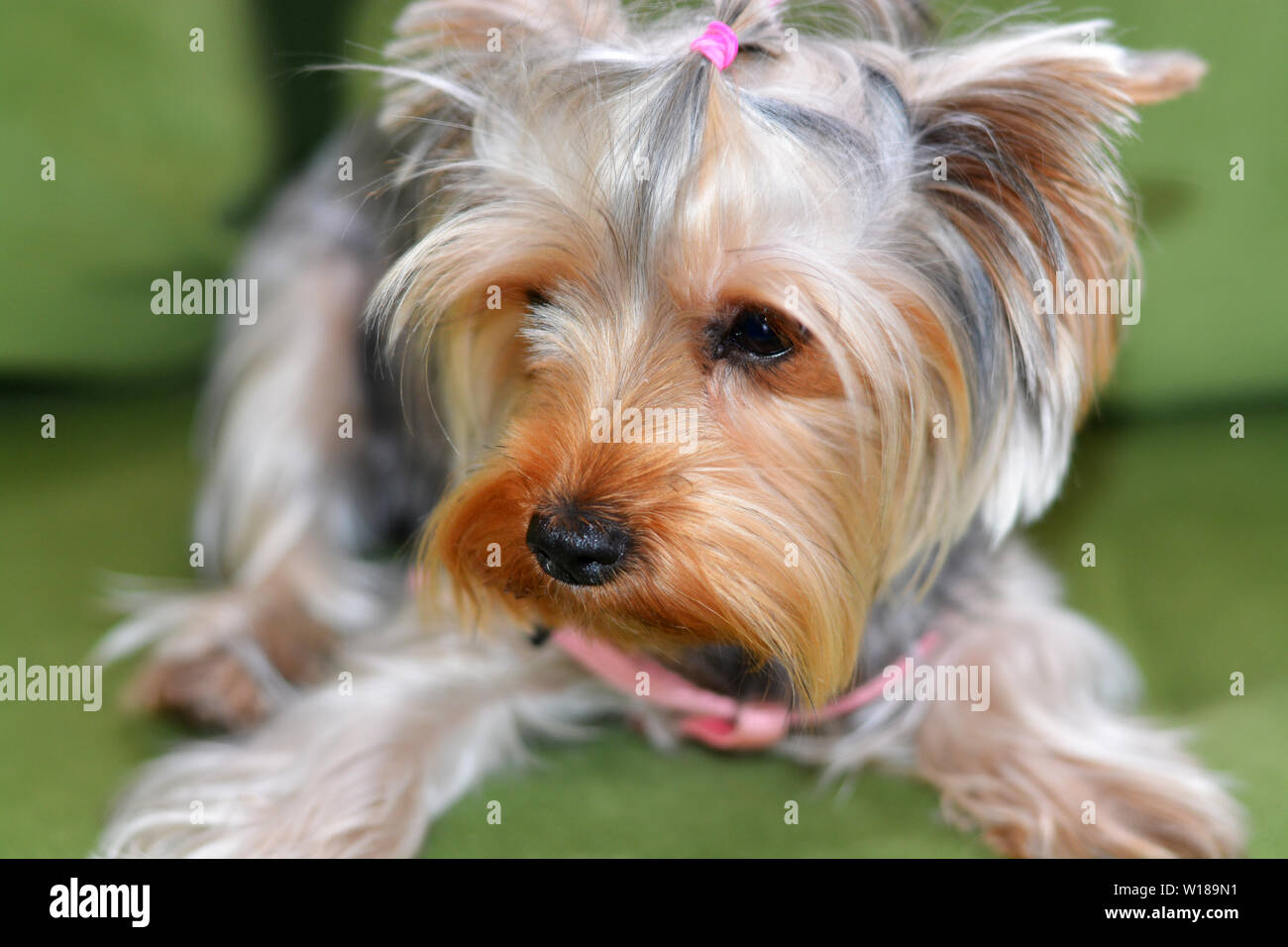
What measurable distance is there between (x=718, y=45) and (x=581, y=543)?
64 cm

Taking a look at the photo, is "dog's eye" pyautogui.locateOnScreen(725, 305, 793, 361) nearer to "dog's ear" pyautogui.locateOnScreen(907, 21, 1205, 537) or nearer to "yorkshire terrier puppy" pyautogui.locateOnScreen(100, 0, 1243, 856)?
"yorkshire terrier puppy" pyautogui.locateOnScreen(100, 0, 1243, 856)

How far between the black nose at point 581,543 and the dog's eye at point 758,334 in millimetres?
300

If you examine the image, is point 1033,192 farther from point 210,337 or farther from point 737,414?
point 210,337

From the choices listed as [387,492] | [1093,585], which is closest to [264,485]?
[387,492]

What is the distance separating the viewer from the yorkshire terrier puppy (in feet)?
4.80

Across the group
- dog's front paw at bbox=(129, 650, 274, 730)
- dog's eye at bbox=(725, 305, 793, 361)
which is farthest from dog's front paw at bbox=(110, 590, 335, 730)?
dog's eye at bbox=(725, 305, 793, 361)

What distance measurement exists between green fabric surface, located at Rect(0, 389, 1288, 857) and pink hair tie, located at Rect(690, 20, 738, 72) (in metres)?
1.09

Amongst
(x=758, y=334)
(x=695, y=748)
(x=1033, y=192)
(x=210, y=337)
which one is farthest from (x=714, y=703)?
(x=210, y=337)

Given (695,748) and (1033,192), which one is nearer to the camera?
(1033,192)

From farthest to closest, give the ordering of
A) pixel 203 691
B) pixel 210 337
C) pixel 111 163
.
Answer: pixel 210 337 → pixel 111 163 → pixel 203 691

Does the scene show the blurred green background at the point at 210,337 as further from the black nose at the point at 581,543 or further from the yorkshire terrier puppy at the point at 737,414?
the black nose at the point at 581,543

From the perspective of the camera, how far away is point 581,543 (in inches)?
57.3

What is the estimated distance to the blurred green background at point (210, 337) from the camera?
214 centimetres

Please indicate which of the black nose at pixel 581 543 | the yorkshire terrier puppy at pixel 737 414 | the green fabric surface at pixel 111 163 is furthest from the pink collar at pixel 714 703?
the green fabric surface at pixel 111 163
